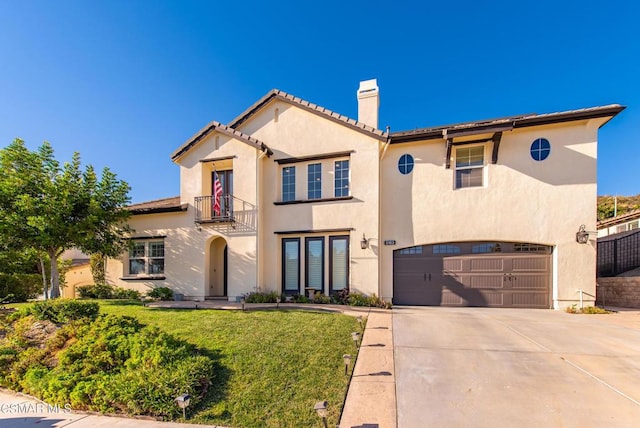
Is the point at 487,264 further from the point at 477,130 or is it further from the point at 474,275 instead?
the point at 477,130

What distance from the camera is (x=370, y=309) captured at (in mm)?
9383

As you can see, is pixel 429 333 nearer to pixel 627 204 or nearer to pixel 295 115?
pixel 295 115

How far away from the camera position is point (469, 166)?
10320 millimetres

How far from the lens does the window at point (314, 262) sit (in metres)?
11.0

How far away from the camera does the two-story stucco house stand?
952cm

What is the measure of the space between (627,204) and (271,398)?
3334cm

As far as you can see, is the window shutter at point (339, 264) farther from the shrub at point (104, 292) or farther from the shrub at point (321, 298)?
the shrub at point (104, 292)

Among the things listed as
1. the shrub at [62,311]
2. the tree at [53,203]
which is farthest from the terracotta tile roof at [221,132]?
the shrub at [62,311]

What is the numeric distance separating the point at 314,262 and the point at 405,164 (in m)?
5.23

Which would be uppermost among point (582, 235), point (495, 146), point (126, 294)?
point (495, 146)

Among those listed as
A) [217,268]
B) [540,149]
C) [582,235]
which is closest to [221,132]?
[217,268]

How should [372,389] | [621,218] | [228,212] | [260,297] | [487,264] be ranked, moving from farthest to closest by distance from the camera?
[621,218] < [228,212] < [260,297] < [487,264] < [372,389]

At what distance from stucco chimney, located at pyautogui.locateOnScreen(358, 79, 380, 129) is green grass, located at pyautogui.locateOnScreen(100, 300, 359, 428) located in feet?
25.3

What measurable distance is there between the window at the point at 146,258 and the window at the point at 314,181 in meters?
7.16
